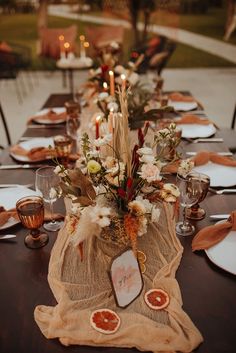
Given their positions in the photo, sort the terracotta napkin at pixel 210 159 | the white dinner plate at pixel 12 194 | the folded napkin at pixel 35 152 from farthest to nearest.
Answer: the folded napkin at pixel 35 152 < the terracotta napkin at pixel 210 159 < the white dinner plate at pixel 12 194

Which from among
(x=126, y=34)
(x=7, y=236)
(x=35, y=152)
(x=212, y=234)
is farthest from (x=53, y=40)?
(x=212, y=234)

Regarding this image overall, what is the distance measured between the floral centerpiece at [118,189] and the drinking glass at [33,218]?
15 centimetres

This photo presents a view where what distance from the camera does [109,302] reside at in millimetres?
1144

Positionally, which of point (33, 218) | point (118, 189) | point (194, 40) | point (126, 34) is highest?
point (118, 189)

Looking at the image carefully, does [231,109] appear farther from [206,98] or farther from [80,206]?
[80,206]

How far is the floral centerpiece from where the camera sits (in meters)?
1.19

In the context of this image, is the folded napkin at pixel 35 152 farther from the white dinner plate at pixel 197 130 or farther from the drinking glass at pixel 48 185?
the white dinner plate at pixel 197 130

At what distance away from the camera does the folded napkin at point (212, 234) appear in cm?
136

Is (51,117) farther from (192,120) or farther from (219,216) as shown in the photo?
(219,216)

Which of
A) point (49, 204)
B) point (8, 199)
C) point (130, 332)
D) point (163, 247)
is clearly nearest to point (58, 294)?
point (130, 332)

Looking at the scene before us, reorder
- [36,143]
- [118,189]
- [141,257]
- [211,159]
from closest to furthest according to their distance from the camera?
[118,189]
[141,257]
[211,159]
[36,143]

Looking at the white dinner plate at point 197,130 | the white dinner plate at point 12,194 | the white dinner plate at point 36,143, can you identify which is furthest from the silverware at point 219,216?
the white dinner plate at point 36,143

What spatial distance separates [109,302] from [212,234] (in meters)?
0.47

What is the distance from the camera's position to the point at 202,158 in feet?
6.46
